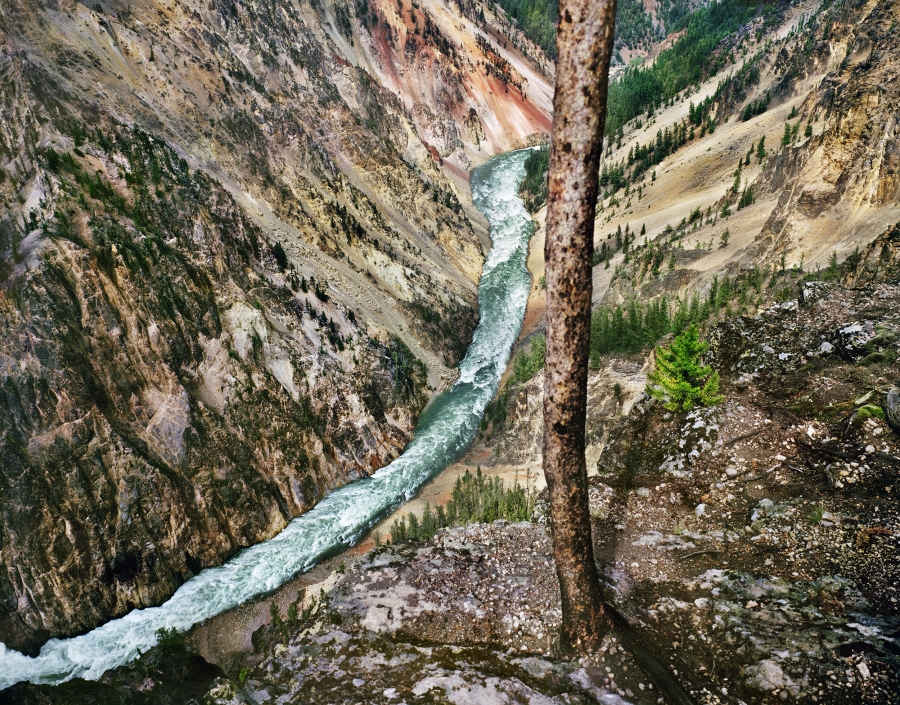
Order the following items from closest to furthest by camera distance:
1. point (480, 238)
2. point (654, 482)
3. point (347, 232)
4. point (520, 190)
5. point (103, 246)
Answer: point (654, 482) → point (103, 246) → point (347, 232) → point (480, 238) → point (520, 190)

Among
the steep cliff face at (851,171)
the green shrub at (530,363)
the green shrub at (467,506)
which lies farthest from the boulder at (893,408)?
the green shrub at (530,363)

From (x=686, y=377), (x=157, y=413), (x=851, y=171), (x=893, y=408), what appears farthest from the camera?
(x=851, y=171)

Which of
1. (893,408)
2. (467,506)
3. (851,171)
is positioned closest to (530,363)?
(467,506)

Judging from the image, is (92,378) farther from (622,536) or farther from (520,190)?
(520,190)

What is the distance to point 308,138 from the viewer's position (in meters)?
30.8

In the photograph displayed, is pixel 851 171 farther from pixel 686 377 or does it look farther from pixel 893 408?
pixel 893 408

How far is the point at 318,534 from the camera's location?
18.5 meters

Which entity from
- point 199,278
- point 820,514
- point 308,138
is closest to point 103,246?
point 199,278

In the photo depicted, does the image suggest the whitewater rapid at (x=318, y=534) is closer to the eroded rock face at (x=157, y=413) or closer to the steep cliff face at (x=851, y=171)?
the eroded rock face at (x=157, y=413)

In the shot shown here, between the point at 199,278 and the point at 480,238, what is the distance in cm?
2644

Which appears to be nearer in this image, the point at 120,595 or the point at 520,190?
the point at 120,595

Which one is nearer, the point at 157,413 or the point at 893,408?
the point at 893,408

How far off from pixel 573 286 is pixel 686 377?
629 centimetres

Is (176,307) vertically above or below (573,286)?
above
